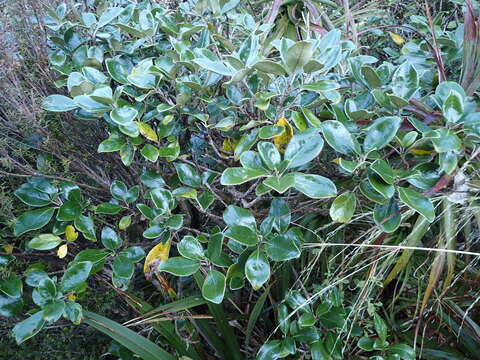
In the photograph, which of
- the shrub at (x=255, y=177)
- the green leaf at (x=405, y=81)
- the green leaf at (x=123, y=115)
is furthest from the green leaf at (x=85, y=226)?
the green leaf at (x=405, y=81)

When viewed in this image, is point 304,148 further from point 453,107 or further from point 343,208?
point 453,107

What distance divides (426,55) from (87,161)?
4.02 ft

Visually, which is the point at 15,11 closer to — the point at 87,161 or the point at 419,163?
the point at 87,161

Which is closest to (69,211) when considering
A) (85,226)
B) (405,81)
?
(85,226)

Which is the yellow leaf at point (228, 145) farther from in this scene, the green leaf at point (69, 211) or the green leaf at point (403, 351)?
the green leaf at point (403, 351)

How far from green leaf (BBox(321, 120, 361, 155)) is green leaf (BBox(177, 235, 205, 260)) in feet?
1.40

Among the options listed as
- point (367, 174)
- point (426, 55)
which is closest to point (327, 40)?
point (367, 174)

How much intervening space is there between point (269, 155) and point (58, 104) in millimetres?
562

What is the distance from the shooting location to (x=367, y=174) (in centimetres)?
108

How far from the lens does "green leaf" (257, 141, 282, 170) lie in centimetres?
104

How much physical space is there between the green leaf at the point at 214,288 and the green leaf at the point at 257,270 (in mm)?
85

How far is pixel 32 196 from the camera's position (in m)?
1.35

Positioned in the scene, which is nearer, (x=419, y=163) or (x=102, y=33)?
(x=419, y=163)

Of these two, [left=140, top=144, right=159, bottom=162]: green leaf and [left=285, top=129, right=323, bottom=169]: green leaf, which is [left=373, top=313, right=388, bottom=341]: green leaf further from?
[left=140, top=144, right=159, bottom=162]: green leaf
